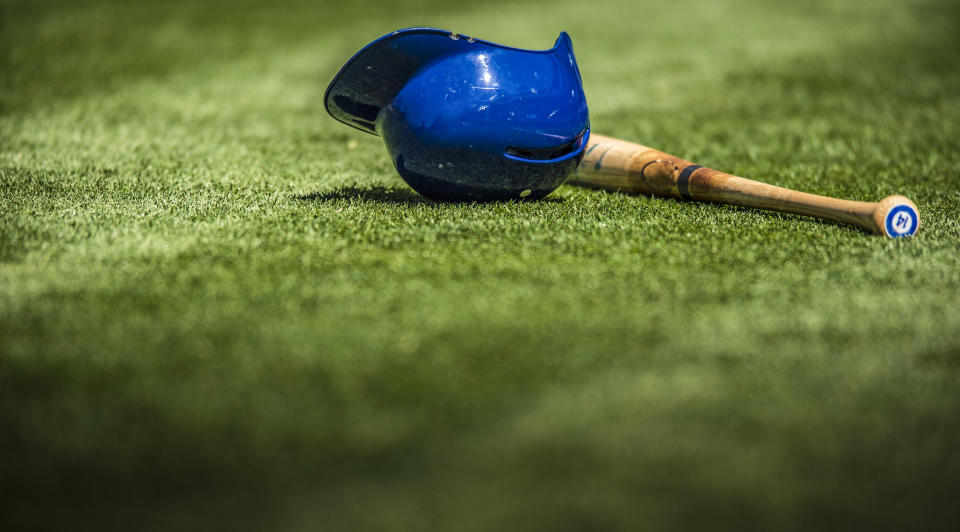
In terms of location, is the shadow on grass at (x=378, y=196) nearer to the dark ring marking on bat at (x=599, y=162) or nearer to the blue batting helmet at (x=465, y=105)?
the blue batting helmet at (x=465, y=105)

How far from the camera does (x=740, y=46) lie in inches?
398

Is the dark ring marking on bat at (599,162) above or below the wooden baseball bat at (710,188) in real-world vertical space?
below

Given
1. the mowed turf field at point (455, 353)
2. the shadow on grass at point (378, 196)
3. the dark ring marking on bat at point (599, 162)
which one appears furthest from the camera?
the dark ring marking on bat at point (599, 162)

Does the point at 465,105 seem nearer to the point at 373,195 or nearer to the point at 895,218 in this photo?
the point at 373,195

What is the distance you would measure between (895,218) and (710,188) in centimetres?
98

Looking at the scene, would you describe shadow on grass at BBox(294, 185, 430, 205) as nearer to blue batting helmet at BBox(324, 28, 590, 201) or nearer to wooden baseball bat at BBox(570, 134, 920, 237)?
blue batting helmet at BBox(324, 28, 590, 201)

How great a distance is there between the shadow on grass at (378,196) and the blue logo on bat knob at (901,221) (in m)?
1.70

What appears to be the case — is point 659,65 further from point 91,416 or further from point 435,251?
point 91,416

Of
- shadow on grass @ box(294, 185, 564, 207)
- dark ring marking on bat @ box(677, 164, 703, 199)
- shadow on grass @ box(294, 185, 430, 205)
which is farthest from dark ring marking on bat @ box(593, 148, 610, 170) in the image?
shadow on grass @ box(294, 185, 430, 205)

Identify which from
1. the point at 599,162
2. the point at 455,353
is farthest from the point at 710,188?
the point at 455,353

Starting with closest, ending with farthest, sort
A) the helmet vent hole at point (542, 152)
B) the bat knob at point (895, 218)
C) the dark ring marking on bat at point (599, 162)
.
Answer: the bat knob at point (895, 218)
the helmet vent hole at point (542, 152)
the dark ring marking on bat at point (599, 162)

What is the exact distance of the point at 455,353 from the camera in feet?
8.14

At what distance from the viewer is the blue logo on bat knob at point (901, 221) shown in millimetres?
3723

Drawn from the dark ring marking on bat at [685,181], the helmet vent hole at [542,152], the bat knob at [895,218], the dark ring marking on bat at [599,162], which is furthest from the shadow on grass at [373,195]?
the bat knob at [895,218]
